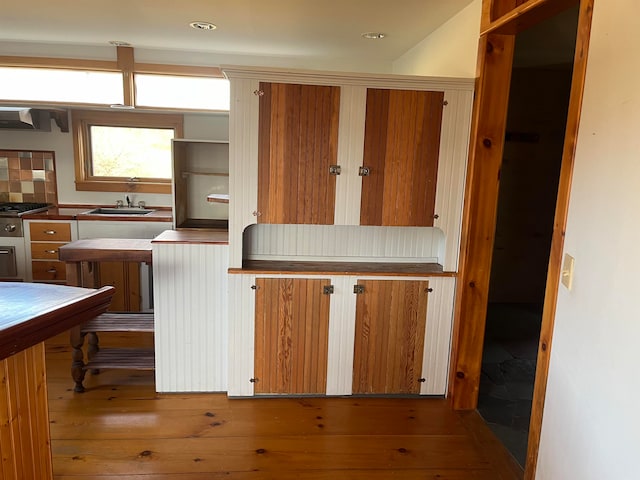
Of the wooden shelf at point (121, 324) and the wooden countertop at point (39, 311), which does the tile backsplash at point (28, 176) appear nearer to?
the wooden shelf at point (121, 324)

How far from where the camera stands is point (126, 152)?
4.28 metres

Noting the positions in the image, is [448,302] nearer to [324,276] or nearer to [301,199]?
[324,276]

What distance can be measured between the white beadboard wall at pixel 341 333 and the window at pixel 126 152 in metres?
2.18

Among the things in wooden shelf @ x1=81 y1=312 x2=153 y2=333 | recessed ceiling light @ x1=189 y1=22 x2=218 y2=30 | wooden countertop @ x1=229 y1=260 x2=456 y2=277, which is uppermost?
recessed ceiling light @ x1=189 y1=22 x2=218 y2=30

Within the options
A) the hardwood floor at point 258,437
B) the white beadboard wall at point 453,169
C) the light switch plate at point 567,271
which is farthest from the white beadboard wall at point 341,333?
the light switch plate at point 567,271

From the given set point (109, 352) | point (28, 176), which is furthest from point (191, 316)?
point (28, 176)

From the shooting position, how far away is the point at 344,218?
257cm

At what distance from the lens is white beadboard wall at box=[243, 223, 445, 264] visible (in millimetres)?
2855

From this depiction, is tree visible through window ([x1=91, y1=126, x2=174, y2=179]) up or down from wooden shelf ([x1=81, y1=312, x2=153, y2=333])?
up

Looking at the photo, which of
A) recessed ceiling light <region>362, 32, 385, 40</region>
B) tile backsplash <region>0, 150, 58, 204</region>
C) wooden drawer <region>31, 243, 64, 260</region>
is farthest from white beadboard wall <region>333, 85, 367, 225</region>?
tile backsplash <region>0, 150, 58, 204</region>

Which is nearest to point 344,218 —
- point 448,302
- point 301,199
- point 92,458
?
point 301,199

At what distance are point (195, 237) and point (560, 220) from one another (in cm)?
195

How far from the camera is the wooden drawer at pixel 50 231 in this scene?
12.3 ft

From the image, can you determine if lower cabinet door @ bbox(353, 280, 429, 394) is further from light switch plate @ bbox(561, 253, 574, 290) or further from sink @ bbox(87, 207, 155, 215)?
sink @ bbox(87, 207, 155, 215)
